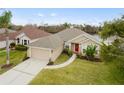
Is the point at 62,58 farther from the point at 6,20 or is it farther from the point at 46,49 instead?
the point at 6,20

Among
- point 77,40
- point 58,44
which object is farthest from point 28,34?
point 77,40

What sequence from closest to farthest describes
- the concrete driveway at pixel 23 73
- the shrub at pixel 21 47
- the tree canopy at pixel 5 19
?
the tree canopy at pixel 5 19
the concrete driveway at pixel 23 73
the shrub at pixel 21 47

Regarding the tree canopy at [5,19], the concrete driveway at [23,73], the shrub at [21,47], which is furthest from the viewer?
the shrub at [21,47]

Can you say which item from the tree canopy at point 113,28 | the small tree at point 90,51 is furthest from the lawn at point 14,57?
the tree canopy at point 113,28

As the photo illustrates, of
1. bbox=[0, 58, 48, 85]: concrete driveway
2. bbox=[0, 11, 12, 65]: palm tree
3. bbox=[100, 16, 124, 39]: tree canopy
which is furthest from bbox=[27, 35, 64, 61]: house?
bbox=[100, 16, 124, 39]: tree canopy

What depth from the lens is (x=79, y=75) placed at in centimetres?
386

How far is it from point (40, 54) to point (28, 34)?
0.45 meters

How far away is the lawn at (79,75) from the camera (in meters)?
3.78

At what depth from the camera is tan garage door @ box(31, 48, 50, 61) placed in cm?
392

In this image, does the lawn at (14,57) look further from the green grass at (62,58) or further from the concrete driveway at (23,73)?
the green grass at (62,58)

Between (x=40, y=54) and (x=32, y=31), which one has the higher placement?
(x=32, y=31)

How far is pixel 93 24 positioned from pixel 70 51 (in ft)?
2.26

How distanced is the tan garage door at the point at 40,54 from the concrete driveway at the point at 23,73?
8 centimetres
